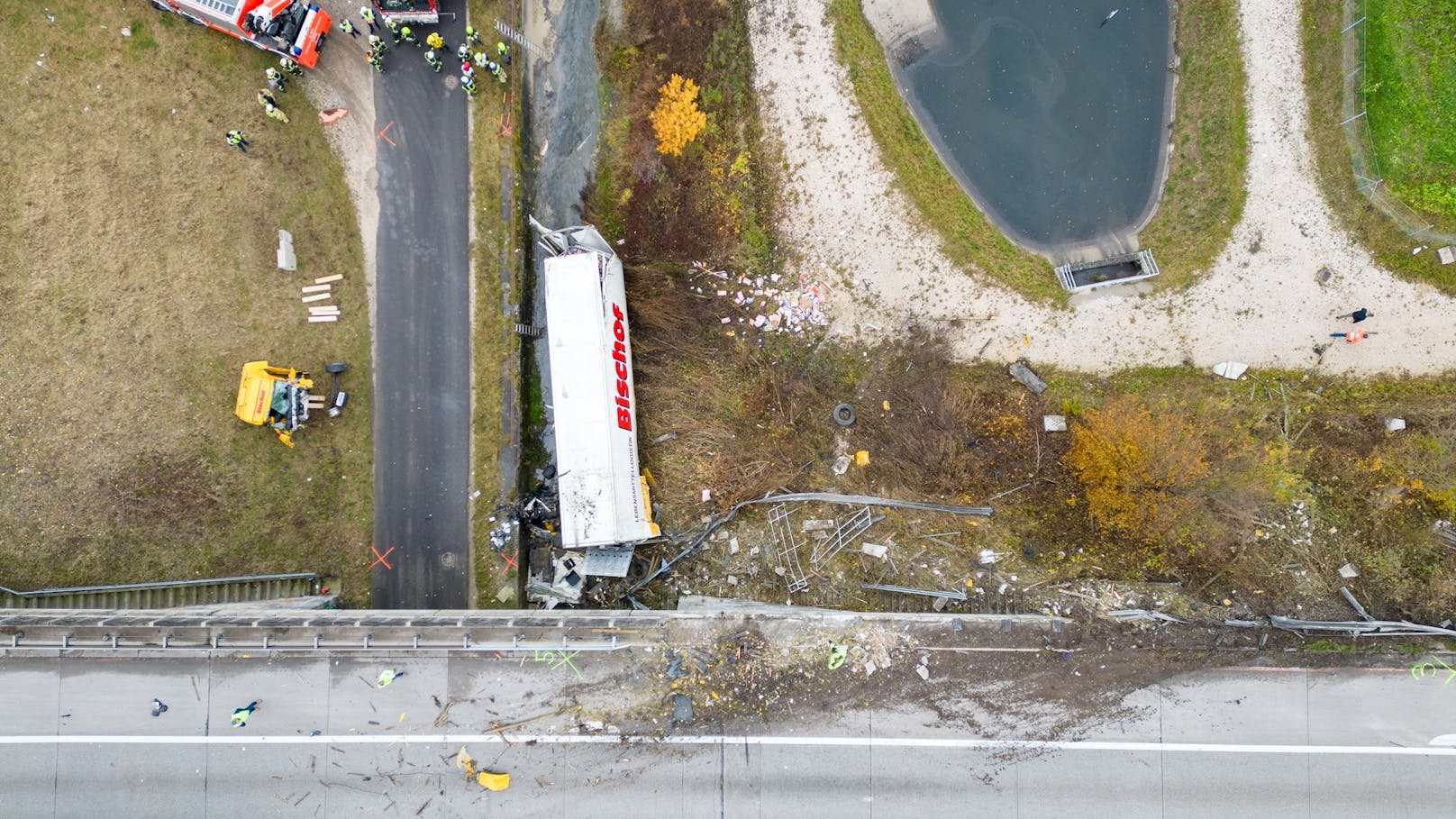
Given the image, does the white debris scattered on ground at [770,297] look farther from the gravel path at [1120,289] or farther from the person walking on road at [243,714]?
the person walking on road at [243,714]

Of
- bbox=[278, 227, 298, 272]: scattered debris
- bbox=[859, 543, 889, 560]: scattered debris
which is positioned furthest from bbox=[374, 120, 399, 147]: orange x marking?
bbox=[859, 543, 889, 560]: scattered debris

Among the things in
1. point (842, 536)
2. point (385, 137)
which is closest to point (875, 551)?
point (842, 536)

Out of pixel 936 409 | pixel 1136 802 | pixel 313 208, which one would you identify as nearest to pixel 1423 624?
pixel 1136 802

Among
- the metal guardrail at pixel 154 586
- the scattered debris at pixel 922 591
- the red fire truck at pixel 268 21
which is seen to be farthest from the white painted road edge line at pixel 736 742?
the red fire truck at pixel 268 21

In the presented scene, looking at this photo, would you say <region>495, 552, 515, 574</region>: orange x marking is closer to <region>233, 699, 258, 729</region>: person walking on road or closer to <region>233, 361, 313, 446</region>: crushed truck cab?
<region>233, 699, 258, 729</region>: person walking on road

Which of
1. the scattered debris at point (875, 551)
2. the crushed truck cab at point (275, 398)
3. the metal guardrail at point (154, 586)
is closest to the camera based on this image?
the crushed truck cab at point (275, 398)

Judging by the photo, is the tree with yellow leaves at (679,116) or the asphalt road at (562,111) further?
the asphalt road at (562,111)
